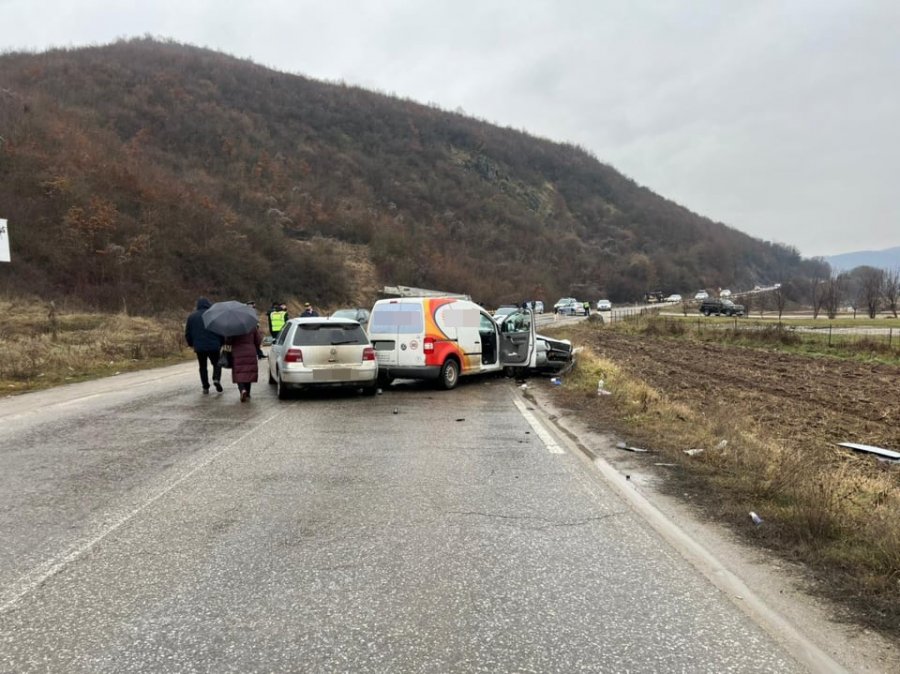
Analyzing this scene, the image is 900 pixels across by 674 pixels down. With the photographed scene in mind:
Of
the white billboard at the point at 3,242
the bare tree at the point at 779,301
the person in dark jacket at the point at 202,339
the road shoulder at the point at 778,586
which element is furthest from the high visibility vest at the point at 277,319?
the bare tree at the point at 779,301

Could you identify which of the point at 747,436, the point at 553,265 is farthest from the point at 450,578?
the point at 553,265

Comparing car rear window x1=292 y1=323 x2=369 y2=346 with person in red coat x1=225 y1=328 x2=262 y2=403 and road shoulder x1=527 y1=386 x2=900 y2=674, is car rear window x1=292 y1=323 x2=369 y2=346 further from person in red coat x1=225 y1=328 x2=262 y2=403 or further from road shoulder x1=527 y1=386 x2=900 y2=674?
road shoulder x1=527 y1=386 x2=900 y2=674

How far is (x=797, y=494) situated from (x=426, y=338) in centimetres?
860

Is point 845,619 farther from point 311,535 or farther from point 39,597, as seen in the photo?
point 39,597

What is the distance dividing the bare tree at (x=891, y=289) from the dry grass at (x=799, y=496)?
63.2 metres

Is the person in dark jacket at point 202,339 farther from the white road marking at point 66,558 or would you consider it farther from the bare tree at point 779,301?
the bare tree at point 779,301

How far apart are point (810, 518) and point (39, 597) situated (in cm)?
522

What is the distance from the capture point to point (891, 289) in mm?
67938

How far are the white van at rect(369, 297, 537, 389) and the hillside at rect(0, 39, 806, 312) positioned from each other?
29.3 meters

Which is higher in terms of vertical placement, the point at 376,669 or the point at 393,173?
the point at 393,173

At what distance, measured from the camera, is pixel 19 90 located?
62.8 metres

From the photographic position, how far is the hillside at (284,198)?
138ft

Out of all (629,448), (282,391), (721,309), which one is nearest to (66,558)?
(629,448)

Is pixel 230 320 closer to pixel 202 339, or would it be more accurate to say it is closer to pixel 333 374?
pixel 202 339
